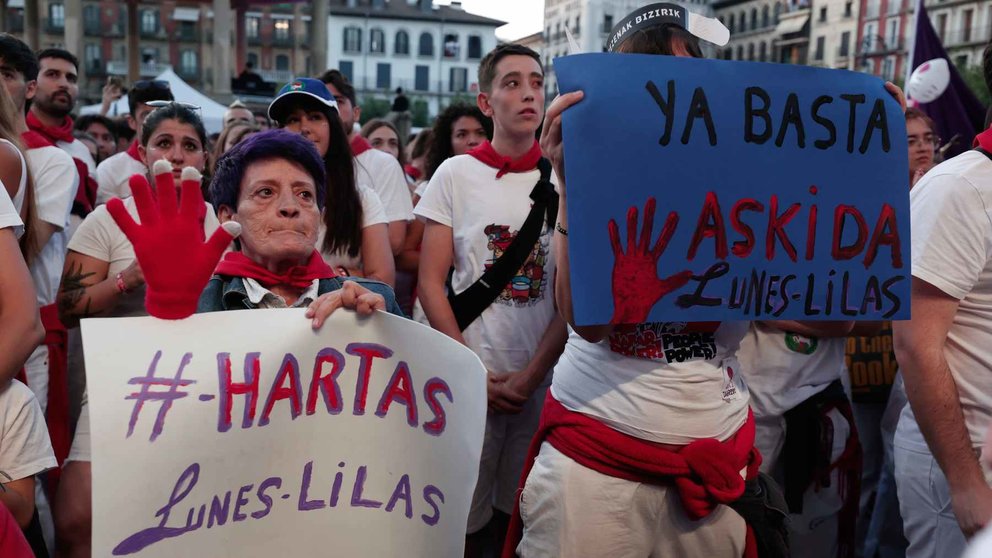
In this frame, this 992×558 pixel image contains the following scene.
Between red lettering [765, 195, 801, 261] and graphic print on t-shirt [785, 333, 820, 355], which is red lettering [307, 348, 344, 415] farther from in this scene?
graphic print on t-shirt [785, 333, 820, 355]

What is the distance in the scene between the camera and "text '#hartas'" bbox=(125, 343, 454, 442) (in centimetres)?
182

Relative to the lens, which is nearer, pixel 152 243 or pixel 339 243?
pixel 152 243

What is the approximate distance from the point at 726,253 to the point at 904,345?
619mm

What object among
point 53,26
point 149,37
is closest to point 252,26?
point 149,37

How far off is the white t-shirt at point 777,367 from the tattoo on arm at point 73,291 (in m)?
2.25

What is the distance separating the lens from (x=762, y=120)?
79.5 inches

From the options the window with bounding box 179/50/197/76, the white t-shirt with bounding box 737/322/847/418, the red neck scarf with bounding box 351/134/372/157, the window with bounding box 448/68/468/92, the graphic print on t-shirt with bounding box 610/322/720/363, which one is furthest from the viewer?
the window with bounding box 448/68/468/92

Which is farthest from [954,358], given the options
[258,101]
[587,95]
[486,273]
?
[258,101]

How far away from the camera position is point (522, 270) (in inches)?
130

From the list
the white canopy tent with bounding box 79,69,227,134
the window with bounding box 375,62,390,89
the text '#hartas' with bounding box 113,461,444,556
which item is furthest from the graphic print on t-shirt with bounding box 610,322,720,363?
the window with bounding box 375,62,390,89

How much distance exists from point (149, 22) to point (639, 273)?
76.9 meters

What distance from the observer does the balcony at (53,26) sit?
66.7m

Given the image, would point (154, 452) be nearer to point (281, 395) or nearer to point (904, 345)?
point (281, 395)

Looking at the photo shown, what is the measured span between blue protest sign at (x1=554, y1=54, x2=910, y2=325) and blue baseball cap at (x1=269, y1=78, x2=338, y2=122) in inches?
80.7
